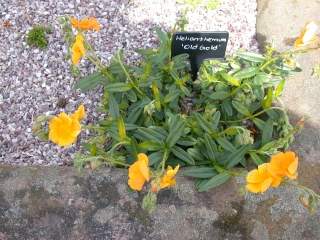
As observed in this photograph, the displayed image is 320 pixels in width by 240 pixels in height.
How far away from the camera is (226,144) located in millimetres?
1920

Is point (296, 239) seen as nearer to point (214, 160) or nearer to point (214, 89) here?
point (214, 160)

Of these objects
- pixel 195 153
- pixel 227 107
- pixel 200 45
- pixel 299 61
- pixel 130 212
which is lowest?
pixel 130 212

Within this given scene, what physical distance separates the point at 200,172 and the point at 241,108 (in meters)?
0.34

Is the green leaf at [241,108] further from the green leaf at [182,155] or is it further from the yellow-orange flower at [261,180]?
the yellow-orange flower at [261,180]

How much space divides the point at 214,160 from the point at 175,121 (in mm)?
218

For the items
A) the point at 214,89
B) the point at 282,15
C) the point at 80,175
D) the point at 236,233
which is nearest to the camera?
the point at 236,233

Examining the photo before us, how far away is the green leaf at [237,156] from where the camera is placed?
187 cm

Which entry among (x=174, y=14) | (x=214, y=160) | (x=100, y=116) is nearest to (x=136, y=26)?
(x=174, y=14)

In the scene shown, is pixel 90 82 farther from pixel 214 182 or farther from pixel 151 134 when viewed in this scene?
pixel 214 182

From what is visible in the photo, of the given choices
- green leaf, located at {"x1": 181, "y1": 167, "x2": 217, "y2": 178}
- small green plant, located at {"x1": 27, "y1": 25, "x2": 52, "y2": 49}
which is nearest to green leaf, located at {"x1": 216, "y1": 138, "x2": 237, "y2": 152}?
green leaf, located at {"x1": 181, "y1": 167, "x2": 217, "y2": 178}

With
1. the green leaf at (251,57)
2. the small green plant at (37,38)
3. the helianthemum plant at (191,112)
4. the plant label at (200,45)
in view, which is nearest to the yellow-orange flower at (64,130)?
the helianthemum plant at (191,112)

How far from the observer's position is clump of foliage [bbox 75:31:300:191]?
6.23 feet

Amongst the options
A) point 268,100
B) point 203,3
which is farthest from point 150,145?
point 203,3

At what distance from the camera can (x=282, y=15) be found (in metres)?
2.52
